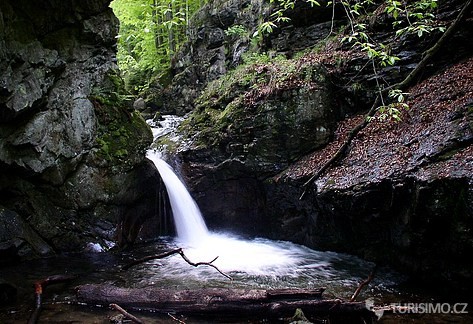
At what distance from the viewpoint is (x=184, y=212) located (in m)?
10.2

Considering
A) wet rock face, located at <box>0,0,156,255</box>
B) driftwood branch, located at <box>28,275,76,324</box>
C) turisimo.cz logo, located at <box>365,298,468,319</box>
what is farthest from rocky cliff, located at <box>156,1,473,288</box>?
driftwood branch, located at <box>28,275,76,324</box>

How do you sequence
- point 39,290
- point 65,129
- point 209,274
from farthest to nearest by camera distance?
point 65,129, point 209,274, point 39,290

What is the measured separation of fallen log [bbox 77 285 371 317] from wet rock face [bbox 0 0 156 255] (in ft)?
11.7

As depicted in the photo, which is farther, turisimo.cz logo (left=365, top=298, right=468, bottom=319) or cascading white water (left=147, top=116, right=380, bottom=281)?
cascading white water (left=147, top=116, right=380, bottom=281)

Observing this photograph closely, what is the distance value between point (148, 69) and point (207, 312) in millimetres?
17839

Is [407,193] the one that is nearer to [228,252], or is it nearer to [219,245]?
[228,252]

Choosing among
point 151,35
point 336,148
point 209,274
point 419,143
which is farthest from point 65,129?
point 151,35

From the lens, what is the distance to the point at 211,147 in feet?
33.5

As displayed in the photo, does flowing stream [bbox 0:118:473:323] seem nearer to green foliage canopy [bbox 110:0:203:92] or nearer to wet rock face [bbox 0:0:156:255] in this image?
wet rock face [bbox 0:0:156:255]

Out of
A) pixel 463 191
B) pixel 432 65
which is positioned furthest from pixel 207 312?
pixel 432 65

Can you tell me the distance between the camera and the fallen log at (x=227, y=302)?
15.6ft

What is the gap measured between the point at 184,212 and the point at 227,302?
5473 millimetres

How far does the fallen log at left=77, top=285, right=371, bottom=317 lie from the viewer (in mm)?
4758

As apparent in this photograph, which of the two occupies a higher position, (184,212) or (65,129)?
(65,129)
